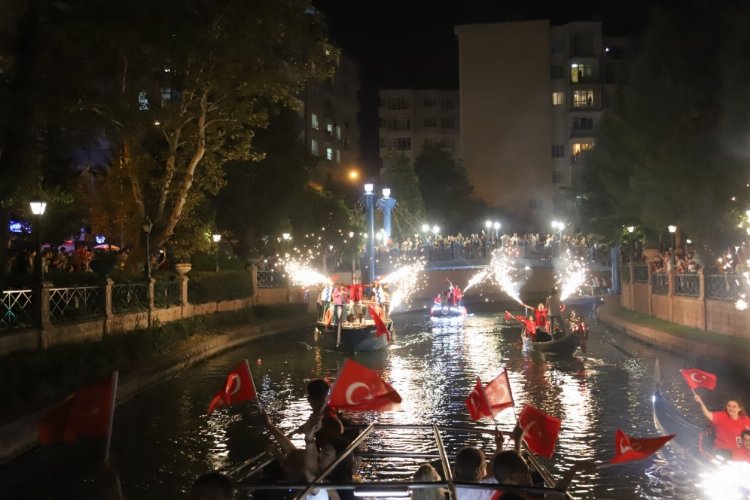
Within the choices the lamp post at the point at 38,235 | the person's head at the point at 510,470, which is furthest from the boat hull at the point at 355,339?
the person's head at the point at 510,470

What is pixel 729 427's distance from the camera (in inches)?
520

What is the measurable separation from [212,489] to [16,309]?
1711 centimetres

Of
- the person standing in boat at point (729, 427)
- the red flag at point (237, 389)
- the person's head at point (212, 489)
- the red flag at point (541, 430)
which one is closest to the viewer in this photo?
the person's head at point (212, 489)

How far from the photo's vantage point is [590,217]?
2227 inches

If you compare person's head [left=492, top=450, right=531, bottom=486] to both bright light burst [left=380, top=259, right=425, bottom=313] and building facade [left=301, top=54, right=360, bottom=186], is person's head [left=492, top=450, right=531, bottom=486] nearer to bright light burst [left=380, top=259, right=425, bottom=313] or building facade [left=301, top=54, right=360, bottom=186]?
bright light burst [left=380, top=259, right=425, bottom=313]

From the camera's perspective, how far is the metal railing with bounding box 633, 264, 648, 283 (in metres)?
42.0

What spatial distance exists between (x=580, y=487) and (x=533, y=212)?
8083 centimetres

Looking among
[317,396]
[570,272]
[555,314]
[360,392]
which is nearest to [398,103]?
[570,272]

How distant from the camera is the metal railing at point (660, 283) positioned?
37272 mm

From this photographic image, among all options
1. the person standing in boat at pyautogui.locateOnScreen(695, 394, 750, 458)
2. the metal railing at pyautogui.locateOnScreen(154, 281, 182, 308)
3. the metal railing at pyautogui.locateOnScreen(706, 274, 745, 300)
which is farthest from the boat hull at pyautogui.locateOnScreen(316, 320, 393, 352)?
the person standing in boat at pyautogui.locateOnScreen(695, 394, 750, 458)

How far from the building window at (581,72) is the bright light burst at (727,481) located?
81.6 meters

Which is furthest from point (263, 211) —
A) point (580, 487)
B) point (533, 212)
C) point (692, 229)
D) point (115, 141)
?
point (533, 212)

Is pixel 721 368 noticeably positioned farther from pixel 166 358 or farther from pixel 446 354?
pixel 166 358

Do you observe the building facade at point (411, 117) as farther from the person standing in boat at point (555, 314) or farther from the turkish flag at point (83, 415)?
the turkish flag at point (83, 415)
